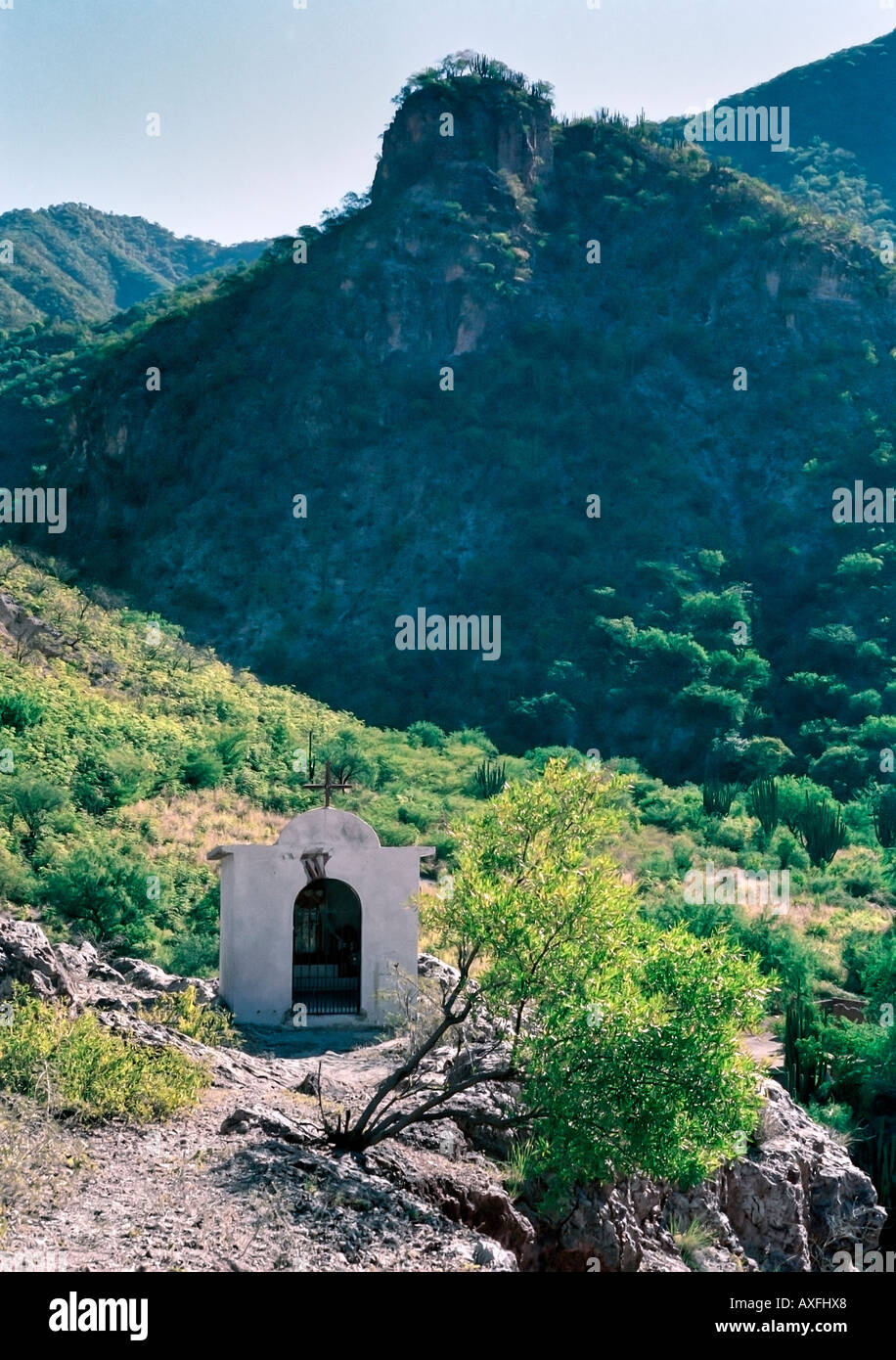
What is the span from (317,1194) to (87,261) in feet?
315

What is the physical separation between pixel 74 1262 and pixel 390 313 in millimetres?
57186

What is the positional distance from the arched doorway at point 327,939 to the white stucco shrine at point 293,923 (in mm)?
17

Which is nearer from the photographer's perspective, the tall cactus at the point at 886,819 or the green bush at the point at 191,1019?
the green bush at the point at 191,1019

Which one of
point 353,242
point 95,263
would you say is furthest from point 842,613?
point 95,263

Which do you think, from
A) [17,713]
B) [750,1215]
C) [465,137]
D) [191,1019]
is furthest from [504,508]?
[750,1215]

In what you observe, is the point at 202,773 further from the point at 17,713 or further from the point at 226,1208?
the point at 226,1208

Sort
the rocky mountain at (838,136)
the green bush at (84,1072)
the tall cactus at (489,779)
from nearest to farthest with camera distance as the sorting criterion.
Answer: the green bush at (84,1072), the tall cactus at (489,779), the rocky mountain at (838,136)

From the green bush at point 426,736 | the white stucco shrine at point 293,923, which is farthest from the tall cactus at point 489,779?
the white stucco shrine at point 293,923

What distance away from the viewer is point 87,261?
96.6m

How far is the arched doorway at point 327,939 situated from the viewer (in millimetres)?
15703

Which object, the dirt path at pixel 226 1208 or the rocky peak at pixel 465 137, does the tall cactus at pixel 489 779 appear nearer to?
the dirt path at pixel 226 1208

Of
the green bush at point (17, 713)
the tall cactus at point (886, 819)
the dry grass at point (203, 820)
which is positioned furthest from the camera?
the tall cactus at point (886, 819)

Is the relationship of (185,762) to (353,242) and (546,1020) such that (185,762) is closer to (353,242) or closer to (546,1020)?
(546,1020)

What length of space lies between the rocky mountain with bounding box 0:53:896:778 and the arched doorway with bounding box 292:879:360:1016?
31.2m
